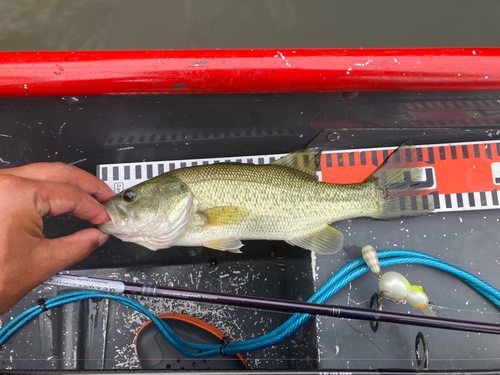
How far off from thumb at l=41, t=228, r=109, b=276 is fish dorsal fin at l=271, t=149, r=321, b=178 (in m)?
1.03

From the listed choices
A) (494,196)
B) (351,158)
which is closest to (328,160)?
(351,158)

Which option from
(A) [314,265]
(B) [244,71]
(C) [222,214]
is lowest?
(A) [314,265]

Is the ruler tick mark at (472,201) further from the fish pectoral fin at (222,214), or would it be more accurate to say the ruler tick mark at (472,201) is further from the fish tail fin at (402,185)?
the fish pectoral fin at (222,214)

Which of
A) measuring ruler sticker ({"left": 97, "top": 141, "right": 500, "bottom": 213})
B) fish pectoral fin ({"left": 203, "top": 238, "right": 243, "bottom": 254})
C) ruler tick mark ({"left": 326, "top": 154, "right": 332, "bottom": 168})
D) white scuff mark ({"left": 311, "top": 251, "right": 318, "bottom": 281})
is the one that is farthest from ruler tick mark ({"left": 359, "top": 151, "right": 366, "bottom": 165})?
fish pectoral fin ({"left": 203, "top": 238, "right": 243, "bottom": 254})

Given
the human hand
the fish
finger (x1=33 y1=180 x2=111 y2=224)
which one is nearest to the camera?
the human hand

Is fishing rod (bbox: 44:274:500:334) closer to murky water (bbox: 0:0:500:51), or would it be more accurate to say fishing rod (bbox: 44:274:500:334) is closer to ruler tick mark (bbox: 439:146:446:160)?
ruler tick mark (bbox: 439:146:446:160)

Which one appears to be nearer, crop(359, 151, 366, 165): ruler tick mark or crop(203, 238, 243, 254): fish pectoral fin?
crop(203, 238, 243, 254): fish pectoral fin

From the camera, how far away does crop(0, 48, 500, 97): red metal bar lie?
4.62 ft

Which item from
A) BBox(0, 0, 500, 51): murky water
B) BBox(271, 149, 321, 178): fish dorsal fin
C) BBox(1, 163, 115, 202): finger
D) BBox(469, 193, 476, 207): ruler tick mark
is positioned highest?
BBox(0, 0, 500, 51): murky water

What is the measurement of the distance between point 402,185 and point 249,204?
2.96 feet

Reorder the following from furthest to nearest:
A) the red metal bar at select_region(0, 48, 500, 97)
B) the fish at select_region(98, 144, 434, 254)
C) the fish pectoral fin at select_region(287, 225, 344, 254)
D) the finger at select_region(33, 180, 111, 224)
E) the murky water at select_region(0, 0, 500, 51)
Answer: the murky water at select_region(0, 0, 500, 51)
the fish pectoral fin at select_region(287, 225, 344, 254)
the fish at select_region(98, 144, 434, 254)
the red metal bar at select_region(0, 48, 500, 97)
the finger at select_region(33, 180, 111, 224)

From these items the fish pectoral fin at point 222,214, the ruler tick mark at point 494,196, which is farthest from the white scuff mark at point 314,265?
the ruler tick mark at point 494,196

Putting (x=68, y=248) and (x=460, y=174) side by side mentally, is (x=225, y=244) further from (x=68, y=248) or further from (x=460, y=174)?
(x=460, y=174)

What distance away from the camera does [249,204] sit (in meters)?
1.66
